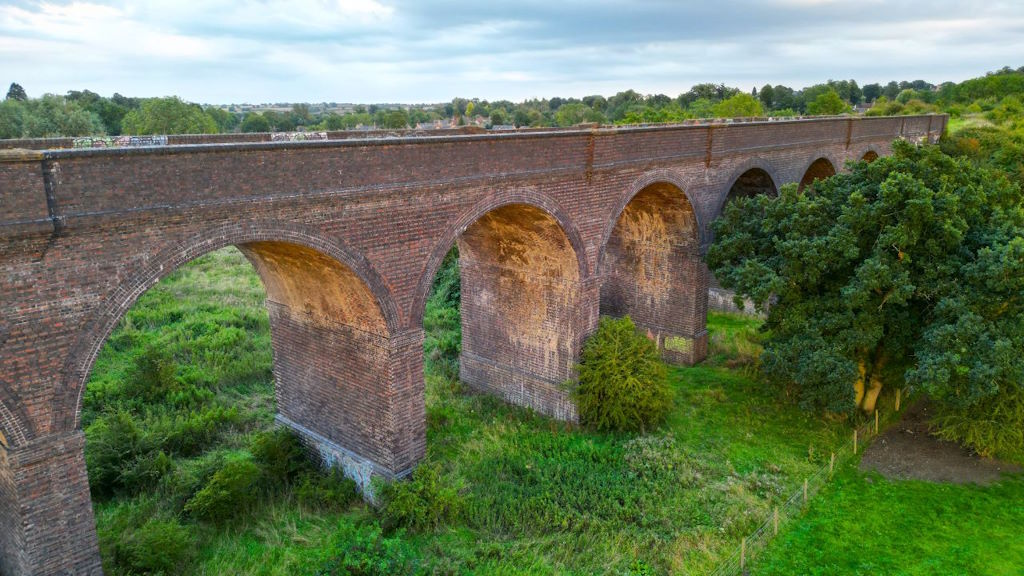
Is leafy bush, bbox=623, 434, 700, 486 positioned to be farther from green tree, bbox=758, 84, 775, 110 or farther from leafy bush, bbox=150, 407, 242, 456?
green tree, bbox=758, 84, 775, 110

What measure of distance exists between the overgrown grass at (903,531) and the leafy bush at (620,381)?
3.80 meters

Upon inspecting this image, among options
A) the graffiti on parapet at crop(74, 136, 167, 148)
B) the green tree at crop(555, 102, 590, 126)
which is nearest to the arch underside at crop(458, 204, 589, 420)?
the graffiti on parapet at crop(74, 136, 167, 148)

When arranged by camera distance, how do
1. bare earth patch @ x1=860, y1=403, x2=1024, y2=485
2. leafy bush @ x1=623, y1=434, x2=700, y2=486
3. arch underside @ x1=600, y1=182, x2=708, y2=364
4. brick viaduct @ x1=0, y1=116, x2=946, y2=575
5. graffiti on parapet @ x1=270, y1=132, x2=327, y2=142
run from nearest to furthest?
brick viaduct @ x1=0, y1=116, x2=946, y2=575
graffiti on parapet @ x1=270, y1=132, x2=327, y2=142
leafy bush @ x1=623, y1=434, x2=700, y2=486
bare earth patch @ x1=860, y1=403, x2=1024, y2=485
arch underside @ x1=600, y1=182, x2=708, y2=364

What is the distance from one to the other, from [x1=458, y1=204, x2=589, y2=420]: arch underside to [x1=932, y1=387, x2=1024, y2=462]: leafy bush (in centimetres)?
770

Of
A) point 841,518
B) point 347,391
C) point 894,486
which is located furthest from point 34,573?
point 894,486

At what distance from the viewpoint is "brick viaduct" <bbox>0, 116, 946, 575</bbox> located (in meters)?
7.90

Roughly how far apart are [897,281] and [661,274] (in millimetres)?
6788

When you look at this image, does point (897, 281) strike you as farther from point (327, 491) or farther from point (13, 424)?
point (13, 424)

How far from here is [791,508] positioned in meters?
12.3

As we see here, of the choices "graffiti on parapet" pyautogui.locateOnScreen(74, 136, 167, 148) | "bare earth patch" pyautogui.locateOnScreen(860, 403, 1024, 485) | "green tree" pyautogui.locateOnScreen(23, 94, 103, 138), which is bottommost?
"bare earth patch" pyautogui.locateOnScreen(860, 403, 1024, 485)

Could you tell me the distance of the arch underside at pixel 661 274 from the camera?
1817cm

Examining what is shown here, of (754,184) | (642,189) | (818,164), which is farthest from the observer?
(818,164)

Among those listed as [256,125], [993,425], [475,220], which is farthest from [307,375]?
[256,125]

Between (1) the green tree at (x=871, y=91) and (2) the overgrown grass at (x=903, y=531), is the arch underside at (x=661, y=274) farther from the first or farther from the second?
(1) the green tree at (x=871, y=91)
